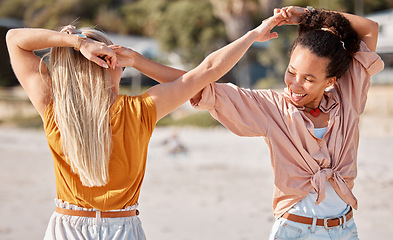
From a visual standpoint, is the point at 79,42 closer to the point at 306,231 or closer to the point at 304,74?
Result: the point at 304,74

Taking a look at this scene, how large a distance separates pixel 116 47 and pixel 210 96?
462mm

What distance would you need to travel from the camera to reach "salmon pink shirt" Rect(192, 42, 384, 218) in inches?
88.7

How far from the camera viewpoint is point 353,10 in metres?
24.0

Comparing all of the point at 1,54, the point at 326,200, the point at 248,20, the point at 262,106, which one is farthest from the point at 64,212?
the point at 1,54

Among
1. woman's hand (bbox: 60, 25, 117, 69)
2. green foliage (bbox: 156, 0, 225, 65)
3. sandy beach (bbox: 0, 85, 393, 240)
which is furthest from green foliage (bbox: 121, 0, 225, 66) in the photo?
woman's hand (bbox: 60, 25, 117, 69)

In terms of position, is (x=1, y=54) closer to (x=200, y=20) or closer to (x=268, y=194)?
(x=200, y=20)

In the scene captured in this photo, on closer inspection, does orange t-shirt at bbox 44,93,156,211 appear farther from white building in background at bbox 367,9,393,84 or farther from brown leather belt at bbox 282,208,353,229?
white building in background at bbox 367,9,393,84

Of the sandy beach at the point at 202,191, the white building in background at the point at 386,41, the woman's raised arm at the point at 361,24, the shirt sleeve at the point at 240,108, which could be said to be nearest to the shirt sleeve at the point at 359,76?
the woman's raised arm at the point at 361,24

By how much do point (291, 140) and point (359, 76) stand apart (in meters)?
0.52

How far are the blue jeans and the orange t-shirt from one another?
2.43 ft

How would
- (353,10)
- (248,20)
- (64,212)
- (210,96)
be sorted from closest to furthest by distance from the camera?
1. (64,212)
2. (210,96)
3. (248,20)
4. (353,10)

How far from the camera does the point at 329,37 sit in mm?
2309

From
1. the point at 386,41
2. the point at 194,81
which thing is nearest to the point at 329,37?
the point at 194,81

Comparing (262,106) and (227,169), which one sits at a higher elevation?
(262,106)
